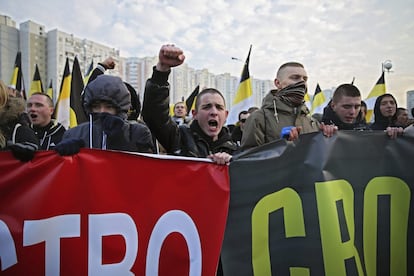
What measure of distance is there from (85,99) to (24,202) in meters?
0.76

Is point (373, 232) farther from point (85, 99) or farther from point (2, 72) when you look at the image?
point (2, 72)

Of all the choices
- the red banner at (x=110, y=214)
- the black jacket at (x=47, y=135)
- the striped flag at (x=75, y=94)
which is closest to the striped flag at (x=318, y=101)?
the striped flag at (x=75, y=94)

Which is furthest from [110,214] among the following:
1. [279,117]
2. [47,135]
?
[47,135]

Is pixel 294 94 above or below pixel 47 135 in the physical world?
above

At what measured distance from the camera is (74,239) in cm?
183

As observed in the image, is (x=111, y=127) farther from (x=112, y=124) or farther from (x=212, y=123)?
(x=212, y=123)

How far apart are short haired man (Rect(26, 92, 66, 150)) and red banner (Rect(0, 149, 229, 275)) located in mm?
2228

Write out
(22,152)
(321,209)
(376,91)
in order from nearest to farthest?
1. (22,152)
2. (321,209)
3. (376,91)

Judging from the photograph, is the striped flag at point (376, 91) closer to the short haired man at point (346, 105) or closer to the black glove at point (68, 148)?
the short haired man at point (346, 105)

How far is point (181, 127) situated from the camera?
9.35ft

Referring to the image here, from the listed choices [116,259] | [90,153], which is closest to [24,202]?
[90,153]

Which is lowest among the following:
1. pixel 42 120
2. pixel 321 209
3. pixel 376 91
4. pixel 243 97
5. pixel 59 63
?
pixel 321 209

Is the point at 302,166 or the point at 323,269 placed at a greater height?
the point at 302,166

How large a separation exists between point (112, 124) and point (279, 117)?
54.2 inches
